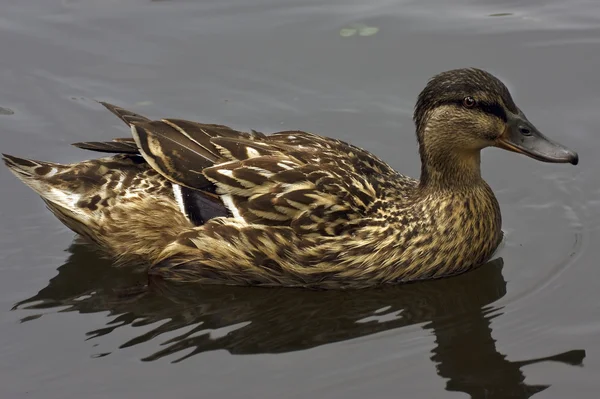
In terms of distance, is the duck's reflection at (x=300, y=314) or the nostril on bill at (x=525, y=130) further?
the nostril on bill at (x=525, y=130)

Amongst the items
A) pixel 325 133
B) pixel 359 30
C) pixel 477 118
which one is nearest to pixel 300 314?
pixel 477 118

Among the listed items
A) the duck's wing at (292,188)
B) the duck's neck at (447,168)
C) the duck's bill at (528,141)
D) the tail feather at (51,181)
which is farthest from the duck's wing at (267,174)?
the duck's bill at (528,141)

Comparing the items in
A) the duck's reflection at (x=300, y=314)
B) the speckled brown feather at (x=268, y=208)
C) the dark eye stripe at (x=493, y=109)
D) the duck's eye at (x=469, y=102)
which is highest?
the duck's eye at (x=469, y=102)

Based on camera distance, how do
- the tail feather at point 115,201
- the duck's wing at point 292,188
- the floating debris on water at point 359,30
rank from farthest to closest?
1. the floating debris on water at point 359,30
2. the tail feather at point 115,201
3. the duck's wing at point 292,188

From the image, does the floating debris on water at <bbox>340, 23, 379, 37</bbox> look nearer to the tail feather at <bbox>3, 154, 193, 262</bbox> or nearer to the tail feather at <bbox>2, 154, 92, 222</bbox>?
the tail feather at <bbox>3, 154, 193, 262</bbox>

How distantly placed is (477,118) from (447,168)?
1.73 feet

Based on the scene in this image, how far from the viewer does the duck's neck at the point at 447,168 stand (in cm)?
884

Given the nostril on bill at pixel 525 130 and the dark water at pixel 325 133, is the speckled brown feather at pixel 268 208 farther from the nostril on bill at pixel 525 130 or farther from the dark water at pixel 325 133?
the nostril on bill at pixel 525 130

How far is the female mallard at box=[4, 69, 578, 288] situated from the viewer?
27.6 feet

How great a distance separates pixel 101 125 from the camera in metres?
10.8

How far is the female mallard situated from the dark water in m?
0.20

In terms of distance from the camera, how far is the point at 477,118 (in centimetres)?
854

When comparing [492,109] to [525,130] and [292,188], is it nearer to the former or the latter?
[525,130]

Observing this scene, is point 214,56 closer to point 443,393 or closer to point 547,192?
point 547,192
